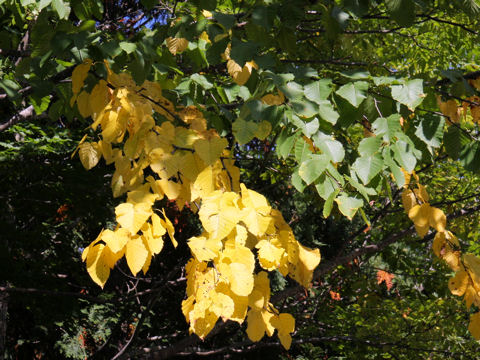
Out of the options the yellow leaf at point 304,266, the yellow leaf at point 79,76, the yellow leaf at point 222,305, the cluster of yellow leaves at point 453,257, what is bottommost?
the cluster of yellow leaves at point 453,257

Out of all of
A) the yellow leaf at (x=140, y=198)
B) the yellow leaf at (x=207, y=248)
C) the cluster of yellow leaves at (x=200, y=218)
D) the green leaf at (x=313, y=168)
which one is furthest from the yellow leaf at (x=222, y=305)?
the green leaf at (x=313, y=168)

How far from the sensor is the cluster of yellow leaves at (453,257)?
176 centimetres

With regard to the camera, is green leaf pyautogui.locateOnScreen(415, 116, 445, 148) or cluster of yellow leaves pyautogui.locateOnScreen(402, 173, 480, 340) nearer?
green leaf pyautogui.locateOnScreen(415, 116, 445, 148)

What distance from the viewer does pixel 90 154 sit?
1.71m

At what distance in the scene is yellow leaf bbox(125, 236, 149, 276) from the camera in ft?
4.20

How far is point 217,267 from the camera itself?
127cm

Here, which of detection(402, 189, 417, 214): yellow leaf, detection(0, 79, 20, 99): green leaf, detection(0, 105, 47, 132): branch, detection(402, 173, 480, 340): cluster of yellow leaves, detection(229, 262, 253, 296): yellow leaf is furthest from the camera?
detection(0, 105, 47, 132): branch

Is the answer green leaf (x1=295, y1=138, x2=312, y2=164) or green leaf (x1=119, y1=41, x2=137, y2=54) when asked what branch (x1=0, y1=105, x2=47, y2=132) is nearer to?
green leaf (x1=119, y1=41, x2=137, y2=54)

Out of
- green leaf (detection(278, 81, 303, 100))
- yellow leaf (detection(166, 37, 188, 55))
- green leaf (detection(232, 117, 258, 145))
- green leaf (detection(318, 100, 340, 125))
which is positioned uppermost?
yellow leaf (detection(166, 37, 188, 55))

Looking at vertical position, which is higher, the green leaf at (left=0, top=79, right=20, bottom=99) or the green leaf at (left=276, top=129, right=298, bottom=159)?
the green leaf at (left=0, top=79, right=20, bottom=99)

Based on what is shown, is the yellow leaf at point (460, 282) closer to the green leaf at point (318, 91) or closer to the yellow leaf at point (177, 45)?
the green leaf at point (318, 91)

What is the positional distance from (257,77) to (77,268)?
385 cm

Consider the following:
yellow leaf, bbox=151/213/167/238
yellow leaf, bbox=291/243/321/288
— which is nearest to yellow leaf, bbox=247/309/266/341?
yellow leaf, bbox=291/243/321/288

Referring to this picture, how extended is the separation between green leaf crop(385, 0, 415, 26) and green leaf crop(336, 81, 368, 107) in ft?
0.82
